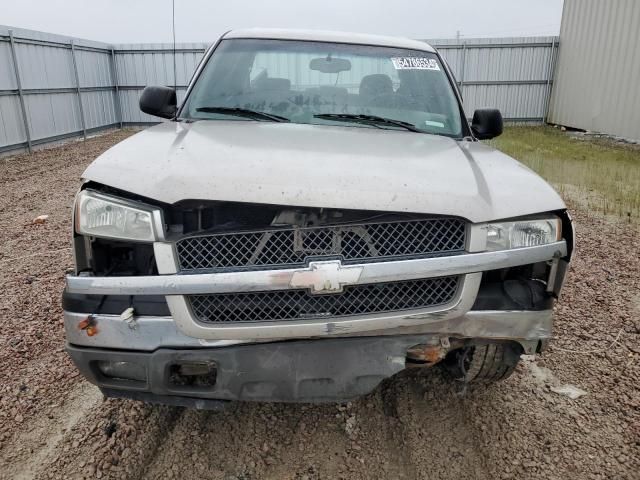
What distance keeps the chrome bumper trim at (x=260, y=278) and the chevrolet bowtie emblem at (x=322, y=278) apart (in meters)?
0.03

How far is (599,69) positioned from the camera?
14.5 m

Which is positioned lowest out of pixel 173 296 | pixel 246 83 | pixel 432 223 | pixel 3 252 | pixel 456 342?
pixel 3 252

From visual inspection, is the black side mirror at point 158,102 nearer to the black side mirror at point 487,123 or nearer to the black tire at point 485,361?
the black side mirror at point 487,123

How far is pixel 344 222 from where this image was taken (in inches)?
76.6

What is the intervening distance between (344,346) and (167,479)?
0.96 meters

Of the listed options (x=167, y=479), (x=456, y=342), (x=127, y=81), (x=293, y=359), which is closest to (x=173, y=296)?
(x=293, y=359)

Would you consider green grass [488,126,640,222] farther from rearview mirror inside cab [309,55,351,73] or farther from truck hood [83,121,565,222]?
truck hood [83,121,565,222]

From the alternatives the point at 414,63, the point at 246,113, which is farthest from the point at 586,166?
the point at 246,113

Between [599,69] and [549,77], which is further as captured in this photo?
[549,77]

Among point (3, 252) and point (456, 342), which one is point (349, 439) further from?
point (3, 252)

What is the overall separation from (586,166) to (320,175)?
9390 mm

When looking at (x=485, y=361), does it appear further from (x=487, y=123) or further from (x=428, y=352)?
(x=487, y=123)

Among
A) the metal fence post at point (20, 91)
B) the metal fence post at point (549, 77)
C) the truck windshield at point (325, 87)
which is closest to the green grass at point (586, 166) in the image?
the metal fence post at point (549, 77)

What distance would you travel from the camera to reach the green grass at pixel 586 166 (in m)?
7.29
